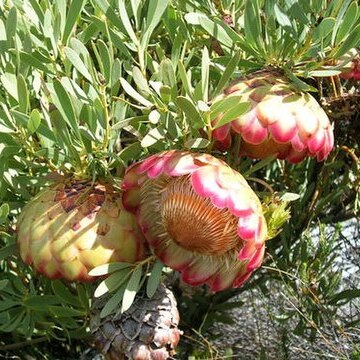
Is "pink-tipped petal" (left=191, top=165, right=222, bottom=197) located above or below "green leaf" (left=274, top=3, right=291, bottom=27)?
below

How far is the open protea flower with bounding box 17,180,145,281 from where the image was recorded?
38.9 inches

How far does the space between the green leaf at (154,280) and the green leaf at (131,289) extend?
0.02m

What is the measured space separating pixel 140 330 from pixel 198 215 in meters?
0.21

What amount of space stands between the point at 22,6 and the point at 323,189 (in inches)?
27.8

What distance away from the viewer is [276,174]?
1676 millimetres

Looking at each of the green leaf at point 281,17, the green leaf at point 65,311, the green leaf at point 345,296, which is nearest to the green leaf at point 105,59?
the green leaf at point 281,17

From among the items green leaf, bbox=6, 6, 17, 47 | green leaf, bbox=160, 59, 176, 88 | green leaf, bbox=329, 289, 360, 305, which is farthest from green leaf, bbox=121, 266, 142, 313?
green leaf, bbox=329, 289, 360, 305

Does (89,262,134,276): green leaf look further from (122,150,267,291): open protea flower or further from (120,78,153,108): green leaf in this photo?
(120,78,153,108): green leaf

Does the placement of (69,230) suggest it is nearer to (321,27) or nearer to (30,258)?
(30,258)

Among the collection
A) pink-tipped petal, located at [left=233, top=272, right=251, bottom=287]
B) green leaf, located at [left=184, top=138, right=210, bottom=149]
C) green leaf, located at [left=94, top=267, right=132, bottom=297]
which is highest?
green leaf, located at [left=184, top=138, right=210, bottom=149]

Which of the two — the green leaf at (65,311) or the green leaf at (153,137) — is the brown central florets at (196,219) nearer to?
the green leaf at (153,137)

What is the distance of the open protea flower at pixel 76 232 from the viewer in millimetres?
989

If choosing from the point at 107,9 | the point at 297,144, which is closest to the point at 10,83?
the point at 107,9

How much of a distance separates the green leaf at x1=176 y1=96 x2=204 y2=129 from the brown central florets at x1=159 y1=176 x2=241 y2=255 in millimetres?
72
